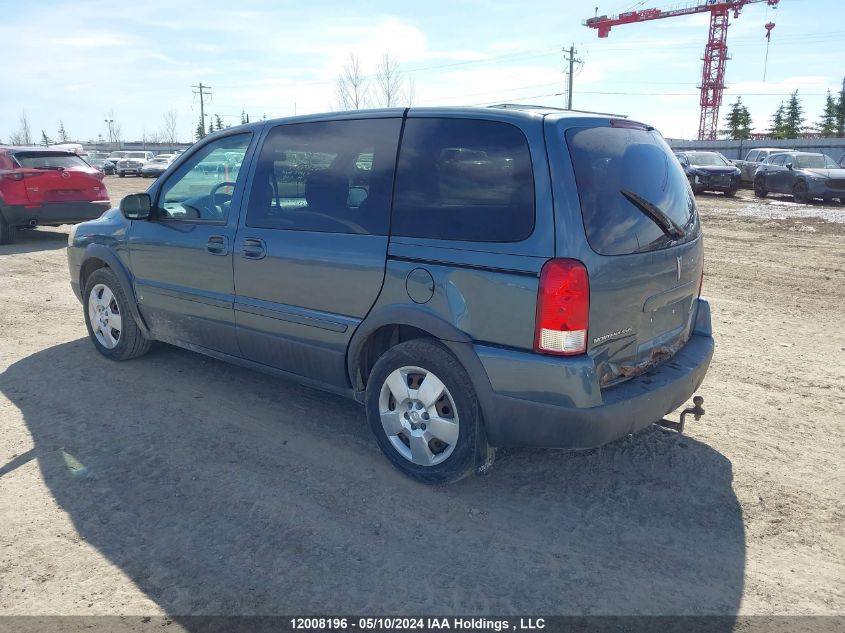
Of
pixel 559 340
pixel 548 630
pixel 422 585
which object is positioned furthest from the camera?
pixel 559 340

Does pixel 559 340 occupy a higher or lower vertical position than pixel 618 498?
higher

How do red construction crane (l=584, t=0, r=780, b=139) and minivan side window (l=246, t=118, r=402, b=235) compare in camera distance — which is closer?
minivan side window (l=246, t=118, r=402, b=235)

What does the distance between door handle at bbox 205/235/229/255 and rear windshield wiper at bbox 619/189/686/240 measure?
2515 millimetres

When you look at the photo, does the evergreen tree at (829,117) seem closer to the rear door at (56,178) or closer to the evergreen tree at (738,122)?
the evergreen tree at (738,122)

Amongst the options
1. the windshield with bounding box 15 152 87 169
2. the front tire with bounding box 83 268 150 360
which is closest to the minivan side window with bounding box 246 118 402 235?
the front tire with bounding box 83 268 150 360

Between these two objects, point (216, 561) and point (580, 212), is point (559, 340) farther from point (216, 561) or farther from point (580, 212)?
point (216, 561)

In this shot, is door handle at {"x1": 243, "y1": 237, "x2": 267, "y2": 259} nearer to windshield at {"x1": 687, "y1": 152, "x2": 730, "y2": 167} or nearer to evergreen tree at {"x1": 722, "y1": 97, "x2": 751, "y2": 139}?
windshield at {"x1": 687, "y1": 152, "x2": 730, "y2": 167}

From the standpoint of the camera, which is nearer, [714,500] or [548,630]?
[548,630]

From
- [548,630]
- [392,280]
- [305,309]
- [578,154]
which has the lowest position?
[548,630]

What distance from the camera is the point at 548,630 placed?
2508mm

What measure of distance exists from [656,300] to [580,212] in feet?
2.38

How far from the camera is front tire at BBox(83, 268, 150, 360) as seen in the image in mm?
5320

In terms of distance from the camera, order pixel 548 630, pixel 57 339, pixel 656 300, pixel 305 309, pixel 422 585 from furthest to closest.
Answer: pixel 57 339 → pixel 305 309 → pixel 656 300 → pixel 422 585 → pixel 548 630

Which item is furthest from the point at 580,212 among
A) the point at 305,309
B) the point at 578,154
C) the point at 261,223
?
the point at 261,223
